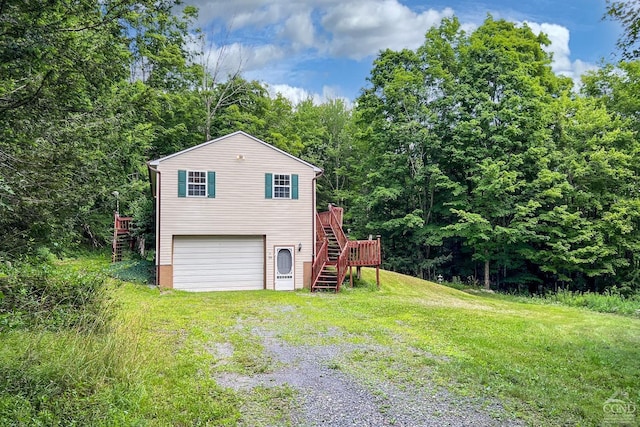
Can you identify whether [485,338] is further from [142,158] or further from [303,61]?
[142,158]

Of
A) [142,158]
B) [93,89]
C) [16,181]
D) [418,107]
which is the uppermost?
[418,107]

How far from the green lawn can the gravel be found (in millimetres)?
182

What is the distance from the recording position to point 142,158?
22625 mm

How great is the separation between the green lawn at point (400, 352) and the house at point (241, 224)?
2769 mm

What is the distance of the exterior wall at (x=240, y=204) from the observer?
13.8m

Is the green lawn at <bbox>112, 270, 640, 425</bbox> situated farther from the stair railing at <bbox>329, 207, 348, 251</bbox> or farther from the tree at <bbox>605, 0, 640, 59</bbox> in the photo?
the tree at <bbox>605, 0, 640, 59</bbox>

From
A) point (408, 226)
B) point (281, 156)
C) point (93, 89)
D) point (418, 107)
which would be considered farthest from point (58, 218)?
point (418, 107)

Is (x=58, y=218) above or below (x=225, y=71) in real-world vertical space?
below

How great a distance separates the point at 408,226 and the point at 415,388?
17244 millimetres

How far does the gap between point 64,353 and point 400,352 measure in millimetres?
4533

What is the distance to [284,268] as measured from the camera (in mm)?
14922

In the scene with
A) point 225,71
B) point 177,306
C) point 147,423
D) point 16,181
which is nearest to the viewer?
point 147,423

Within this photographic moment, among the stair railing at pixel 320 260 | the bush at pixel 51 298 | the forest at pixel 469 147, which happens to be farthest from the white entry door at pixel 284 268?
the bush at pixel 51 298

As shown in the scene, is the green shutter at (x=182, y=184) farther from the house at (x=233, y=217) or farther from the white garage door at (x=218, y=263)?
the white garage door at (x=218, y=263)
